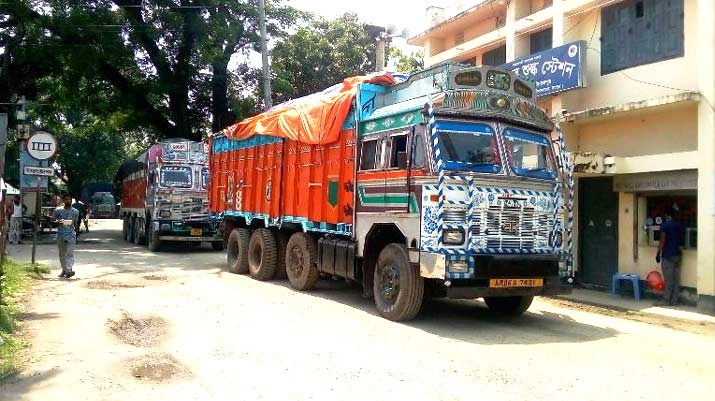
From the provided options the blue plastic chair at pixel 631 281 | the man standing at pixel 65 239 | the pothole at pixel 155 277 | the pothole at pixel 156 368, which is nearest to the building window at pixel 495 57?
the blue plastic chair at pixel 631 281

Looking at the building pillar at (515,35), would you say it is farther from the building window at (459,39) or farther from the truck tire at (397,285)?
the truck tire at (397,285)

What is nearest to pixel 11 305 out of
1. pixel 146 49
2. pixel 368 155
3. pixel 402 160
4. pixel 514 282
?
pixel 368 155

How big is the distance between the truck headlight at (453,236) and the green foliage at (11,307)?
4.84m

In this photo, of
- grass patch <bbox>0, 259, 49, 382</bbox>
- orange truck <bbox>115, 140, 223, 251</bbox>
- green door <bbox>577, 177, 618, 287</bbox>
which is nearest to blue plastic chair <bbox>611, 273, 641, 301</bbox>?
green door <bbox>577, 177, 618, 287</bbox>

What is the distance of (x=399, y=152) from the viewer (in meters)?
8.47

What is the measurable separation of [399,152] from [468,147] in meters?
0.95

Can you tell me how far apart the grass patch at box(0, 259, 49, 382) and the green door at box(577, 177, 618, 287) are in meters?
10.8

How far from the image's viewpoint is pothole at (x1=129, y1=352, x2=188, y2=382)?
18.8 ft

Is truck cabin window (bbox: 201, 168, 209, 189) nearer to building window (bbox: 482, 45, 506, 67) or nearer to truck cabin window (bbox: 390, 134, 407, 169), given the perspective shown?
building window (bbox: 482, 45, 506, 67)

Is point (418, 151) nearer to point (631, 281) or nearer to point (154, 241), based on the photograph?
point (631, 281)

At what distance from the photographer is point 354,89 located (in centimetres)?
973

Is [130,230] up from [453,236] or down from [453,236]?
down

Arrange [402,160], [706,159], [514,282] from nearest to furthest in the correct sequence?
[514,282] → [402,160] → [706,159]

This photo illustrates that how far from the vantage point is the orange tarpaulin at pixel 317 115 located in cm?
977
